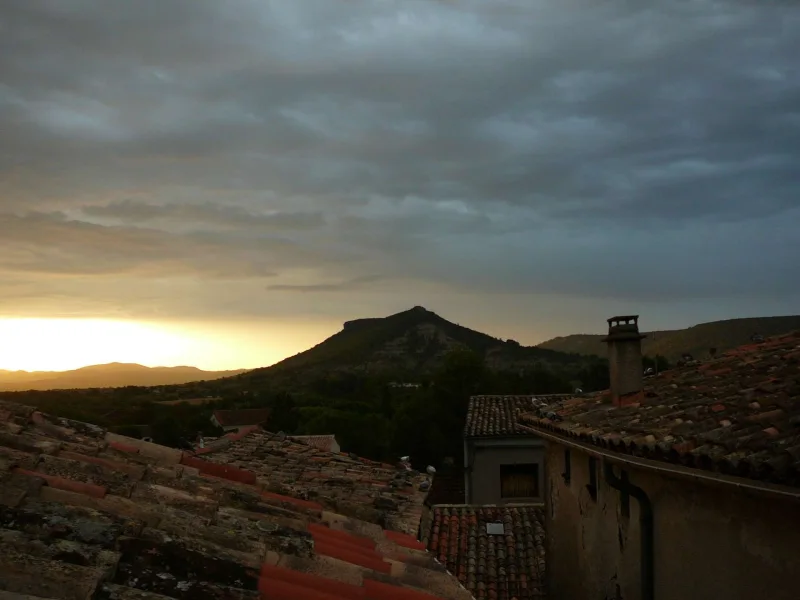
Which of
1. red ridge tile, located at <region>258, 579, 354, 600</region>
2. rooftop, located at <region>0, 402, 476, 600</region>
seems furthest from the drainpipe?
red ridge tile, located at <region>258, 579, 354, 600</region>

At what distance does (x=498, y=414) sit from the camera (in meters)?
25.8

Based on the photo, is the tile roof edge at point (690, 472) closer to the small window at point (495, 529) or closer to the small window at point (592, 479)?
the small window at point (592, 479)

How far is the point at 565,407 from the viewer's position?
462 inches

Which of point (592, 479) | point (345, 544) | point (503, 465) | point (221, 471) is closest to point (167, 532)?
point (345, 544)

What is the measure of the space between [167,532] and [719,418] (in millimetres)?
4865

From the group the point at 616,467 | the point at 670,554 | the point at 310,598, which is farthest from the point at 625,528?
the point at 310,598

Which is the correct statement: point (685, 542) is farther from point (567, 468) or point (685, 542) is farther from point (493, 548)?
point (493, 548)

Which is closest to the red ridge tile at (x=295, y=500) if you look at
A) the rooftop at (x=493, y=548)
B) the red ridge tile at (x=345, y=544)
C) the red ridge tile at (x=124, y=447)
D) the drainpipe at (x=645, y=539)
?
the red ridge tile at (x=345, y=544)

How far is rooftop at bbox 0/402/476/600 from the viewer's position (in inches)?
118

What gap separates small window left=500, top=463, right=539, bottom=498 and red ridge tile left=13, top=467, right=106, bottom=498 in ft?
70.1

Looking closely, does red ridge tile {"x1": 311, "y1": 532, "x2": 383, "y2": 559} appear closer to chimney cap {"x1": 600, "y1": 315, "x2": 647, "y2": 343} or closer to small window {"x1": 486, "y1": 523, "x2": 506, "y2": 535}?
chimney cap {"x1": 600, "y1": 315, "x2": 647, "y2": 343}

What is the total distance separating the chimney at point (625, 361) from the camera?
9.73 metres

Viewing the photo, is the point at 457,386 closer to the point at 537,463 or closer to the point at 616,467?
the point at 537,463

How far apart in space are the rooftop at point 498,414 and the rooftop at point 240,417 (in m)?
35.6
